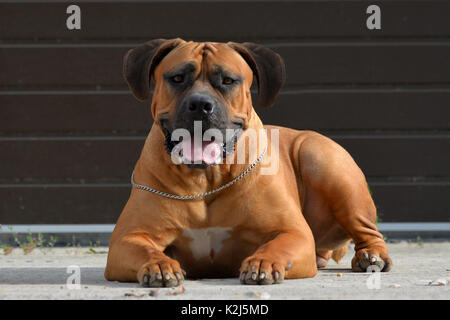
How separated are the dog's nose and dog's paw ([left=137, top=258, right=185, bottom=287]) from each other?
2.33ft

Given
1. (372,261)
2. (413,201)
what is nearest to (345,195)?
(372,261)

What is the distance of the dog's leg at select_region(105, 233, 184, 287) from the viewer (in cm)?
327

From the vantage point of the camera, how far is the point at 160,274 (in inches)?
129

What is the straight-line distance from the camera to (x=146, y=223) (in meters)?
3.70

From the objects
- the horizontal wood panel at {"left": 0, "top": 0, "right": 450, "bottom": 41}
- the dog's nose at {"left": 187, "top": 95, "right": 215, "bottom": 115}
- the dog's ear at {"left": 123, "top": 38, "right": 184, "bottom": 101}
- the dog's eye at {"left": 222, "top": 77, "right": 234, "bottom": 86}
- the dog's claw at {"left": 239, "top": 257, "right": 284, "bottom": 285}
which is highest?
the horizontal wood panel at {"left": 0, "top": 0, "right": 450, "bottom": 41}

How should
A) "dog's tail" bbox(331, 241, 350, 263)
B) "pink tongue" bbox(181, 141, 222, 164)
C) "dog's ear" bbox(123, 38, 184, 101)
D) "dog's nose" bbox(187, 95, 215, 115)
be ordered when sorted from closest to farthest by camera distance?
1. "dog's nose" bbox(187, 95, 215, 115)
2. "pink tongue" bbox(181, 141, 222, 164)
3. "dog's ear" bbox(123, 38, 184, 101)
4. "dog's tail" bbox(331, 241, 350, 263)

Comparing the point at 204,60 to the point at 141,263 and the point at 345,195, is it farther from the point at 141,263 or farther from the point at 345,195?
the point at 345,195

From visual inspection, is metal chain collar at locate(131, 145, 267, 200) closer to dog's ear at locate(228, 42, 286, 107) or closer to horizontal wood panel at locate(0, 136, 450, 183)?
dog's ear at locate(228, 42, 286, 107)

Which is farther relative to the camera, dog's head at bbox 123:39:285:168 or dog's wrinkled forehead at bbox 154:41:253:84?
dog's wrinkled forehead at bbox 154:41:253:84

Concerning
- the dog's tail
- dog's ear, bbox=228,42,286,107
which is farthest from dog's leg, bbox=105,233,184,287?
the dog's tail

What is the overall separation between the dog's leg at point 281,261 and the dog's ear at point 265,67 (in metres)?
0.77

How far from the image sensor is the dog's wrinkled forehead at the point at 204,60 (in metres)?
3.66

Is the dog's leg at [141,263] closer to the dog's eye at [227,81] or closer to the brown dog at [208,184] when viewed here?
the brown dog at [208,184]
